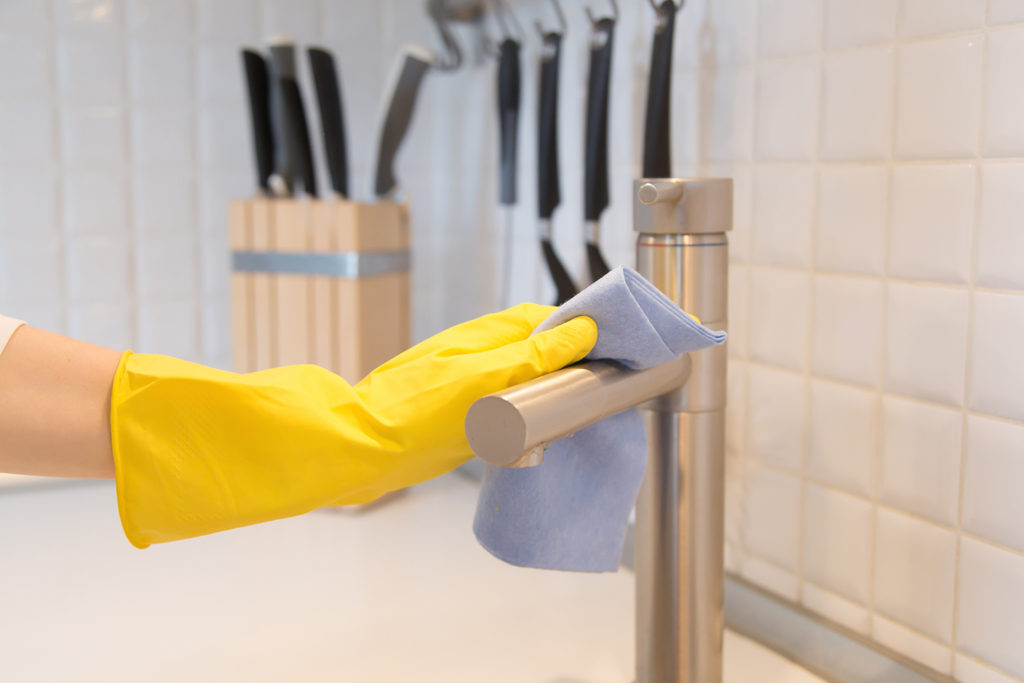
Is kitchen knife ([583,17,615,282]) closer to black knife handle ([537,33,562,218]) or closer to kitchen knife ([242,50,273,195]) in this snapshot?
black knife handle ([537,33,562,218])

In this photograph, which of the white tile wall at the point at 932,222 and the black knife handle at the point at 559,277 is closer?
the white tile wall at the point at 932,222

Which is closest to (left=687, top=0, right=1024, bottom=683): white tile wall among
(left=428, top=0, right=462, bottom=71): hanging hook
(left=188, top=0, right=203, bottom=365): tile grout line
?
(left=428, top=0, right=462, bottom=71): hanging hook

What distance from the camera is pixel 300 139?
1053 millimetres

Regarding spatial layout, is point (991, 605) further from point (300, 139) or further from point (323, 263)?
point (300, 139)

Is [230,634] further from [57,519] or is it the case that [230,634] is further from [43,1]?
[43,1]

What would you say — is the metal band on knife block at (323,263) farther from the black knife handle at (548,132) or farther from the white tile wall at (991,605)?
the white tile wall at (991,605)

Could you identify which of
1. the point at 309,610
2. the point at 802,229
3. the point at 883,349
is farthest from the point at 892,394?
the point at 309,610

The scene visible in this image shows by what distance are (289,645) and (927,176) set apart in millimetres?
572

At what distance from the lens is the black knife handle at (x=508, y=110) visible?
41.0 inches

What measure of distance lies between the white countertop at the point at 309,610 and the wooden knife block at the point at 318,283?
7.6 inches

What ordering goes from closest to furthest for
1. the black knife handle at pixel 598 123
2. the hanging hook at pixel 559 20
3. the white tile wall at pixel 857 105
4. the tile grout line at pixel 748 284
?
the white tile wall at pixel 857 105 → the tile grout line at pixel 748 284 → the black knife handle at pixel 598 123 → the hanging hook at pixel 559 20

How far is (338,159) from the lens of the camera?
1050 mm

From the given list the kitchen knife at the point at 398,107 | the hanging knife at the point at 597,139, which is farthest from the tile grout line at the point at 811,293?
the kitchen knife at the point at 398,107

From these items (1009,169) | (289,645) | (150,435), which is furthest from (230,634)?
(1009,169)
